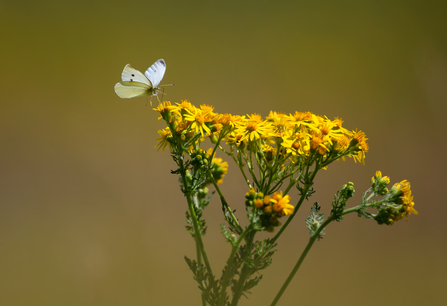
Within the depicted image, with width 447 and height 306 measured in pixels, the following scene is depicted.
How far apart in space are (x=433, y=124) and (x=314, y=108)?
2.22 feet

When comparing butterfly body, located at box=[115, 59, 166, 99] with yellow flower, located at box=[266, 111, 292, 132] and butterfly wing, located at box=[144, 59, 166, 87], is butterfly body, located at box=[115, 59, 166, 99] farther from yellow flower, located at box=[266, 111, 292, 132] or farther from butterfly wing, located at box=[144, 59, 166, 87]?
yellow flower, located at box=[266, 111, 292, 132]

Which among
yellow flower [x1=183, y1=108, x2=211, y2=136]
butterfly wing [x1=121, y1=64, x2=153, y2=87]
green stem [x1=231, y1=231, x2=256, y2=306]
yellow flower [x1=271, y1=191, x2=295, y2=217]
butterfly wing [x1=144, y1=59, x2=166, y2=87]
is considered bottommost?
green stem [x1=231, y1=231, x2=256, y2=306]

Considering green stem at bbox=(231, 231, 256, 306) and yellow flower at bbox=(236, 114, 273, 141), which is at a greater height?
yellow flower at bbox=(236, 114, 273, 141)

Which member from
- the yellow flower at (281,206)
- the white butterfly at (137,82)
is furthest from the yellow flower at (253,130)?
the white butterfly at (137,82)

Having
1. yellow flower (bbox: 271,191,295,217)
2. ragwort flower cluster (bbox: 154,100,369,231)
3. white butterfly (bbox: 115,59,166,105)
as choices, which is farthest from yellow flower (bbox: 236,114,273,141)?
white butterfly (bbox: 115,59,166,105)

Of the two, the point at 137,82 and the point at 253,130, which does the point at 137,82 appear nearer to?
the point at 137,82

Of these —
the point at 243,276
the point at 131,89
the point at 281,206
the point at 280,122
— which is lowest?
the point at 243,276

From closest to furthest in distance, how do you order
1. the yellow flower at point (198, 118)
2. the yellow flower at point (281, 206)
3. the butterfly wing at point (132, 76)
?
the yellow flower at point (281, 206) < the yellow flower at point (198, 118) < the butterfly wing at point (132, 76)

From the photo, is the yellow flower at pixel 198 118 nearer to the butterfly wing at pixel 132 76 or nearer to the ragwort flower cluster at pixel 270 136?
the ragwort flower cluster at pixel 270 136

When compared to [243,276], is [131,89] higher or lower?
higher

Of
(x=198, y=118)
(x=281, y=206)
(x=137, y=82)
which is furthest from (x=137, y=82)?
(x=281, y=206)

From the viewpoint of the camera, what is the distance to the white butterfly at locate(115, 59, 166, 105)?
0.83 m

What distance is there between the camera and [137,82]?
84 centimetres

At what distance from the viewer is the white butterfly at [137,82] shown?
0.83 meters
